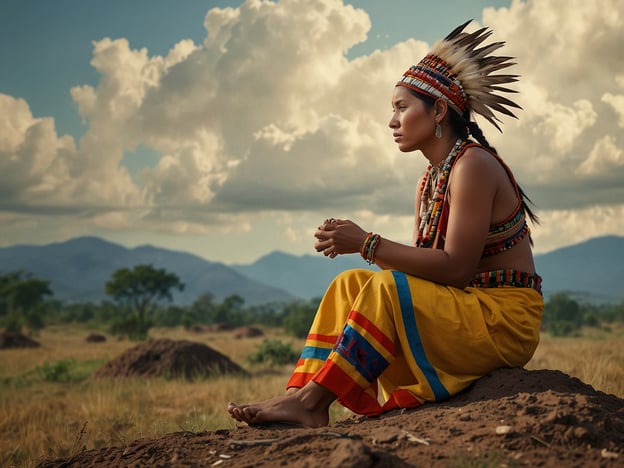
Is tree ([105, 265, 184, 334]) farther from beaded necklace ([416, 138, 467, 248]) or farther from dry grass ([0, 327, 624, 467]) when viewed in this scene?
beaded necklace ([416, 138, 467, 248])

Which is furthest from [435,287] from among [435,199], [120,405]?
[120,405]

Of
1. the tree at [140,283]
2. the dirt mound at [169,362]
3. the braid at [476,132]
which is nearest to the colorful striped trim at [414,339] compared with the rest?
the braid at [476,132]

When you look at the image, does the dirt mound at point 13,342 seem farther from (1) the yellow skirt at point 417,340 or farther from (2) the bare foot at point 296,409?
(1) the yellow skirt at point 417,340

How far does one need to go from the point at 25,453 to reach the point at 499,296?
4153mm

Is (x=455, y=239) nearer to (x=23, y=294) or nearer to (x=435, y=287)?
(x=435, y=287)

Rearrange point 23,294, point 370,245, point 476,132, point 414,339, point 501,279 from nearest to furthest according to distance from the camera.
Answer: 1. point 414,339
2. point 370,245
3. point 501,279
4. point 476,132
5. point 23,294

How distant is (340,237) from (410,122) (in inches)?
34.4

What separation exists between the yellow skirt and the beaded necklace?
1.42 feet

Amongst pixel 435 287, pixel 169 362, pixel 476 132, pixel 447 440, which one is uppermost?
pixel 476 132

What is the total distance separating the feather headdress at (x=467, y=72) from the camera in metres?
4.16

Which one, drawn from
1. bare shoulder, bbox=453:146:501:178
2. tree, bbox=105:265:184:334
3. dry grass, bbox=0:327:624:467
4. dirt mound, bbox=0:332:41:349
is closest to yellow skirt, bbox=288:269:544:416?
bare shoulder, bbox=453:146:501:178

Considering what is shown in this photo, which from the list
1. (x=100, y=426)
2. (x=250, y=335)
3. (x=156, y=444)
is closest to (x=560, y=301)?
(x=250, y=335)

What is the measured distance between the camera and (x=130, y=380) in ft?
40.9

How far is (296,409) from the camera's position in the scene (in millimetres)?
3637
